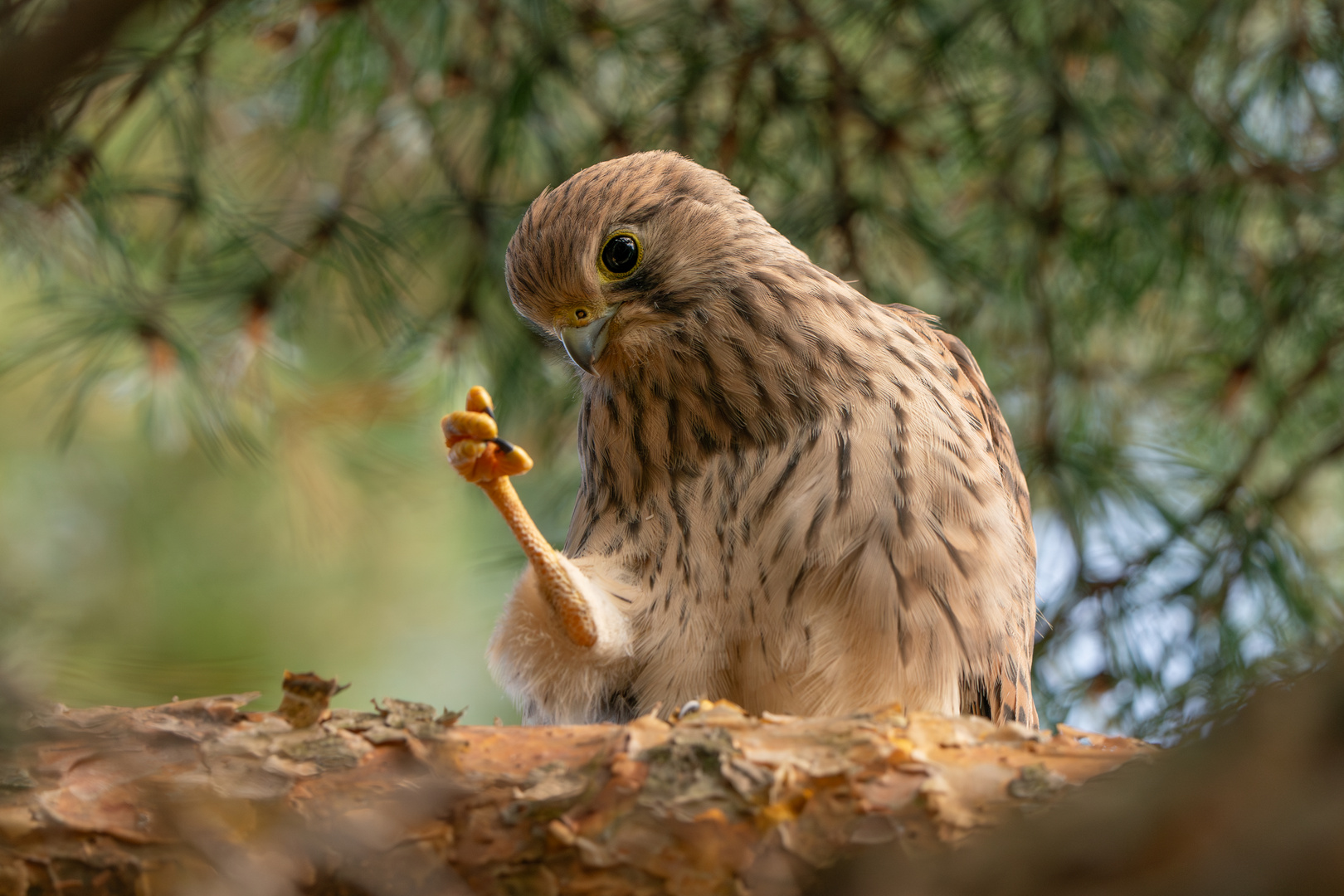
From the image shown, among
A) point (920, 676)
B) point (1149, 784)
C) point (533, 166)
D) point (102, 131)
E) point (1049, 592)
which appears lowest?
point (1149, 784)

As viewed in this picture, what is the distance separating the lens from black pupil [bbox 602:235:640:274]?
2.19 m

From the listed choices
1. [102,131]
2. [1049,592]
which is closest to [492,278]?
[102,131]

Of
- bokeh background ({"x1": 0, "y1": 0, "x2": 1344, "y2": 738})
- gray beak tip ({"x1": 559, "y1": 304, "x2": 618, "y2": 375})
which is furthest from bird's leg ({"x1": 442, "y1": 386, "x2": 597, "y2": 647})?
bokeh background ({"x1": 0, "y1": 0, "x2": 1344, "y2": 738})

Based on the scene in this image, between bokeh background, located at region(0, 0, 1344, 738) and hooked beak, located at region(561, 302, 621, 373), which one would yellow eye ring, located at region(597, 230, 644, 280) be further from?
bokeh background, located at region(0, 0, 1344, 738)

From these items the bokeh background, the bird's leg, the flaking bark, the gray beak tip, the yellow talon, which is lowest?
the flaking bark

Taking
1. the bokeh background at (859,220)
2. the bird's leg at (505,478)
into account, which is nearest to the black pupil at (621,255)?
the bird's leg at (505,478)

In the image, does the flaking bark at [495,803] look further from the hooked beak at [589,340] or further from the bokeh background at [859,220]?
the bokeh background at [859,220]

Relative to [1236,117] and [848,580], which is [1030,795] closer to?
[848,580]

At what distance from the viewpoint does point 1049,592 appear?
10.2 ft

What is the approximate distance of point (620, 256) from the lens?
Answer: 7.19ft

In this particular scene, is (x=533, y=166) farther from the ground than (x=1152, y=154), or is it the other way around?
(x=1152, y=154)

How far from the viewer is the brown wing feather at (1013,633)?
82.3 inches

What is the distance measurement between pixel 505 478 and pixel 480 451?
2.7 inches

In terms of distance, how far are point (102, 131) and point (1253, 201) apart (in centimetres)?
332
